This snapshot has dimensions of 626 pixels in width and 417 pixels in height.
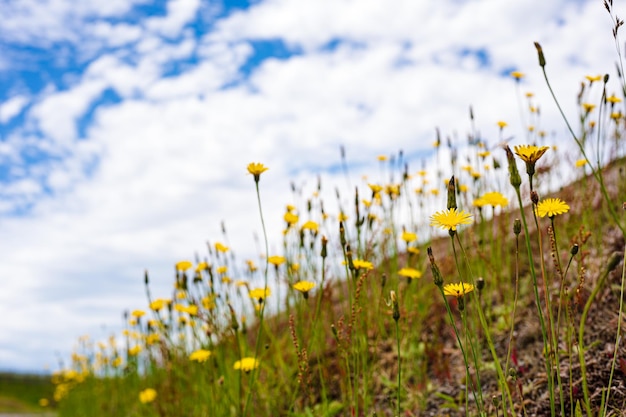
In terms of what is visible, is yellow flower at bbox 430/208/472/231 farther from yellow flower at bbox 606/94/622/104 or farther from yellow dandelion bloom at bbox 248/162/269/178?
yellow flower at bbox 606/94/622/104

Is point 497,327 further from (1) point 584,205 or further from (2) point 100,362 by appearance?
(2) point 100,362

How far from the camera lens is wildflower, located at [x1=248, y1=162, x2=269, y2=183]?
200cm

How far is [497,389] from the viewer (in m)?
2.35

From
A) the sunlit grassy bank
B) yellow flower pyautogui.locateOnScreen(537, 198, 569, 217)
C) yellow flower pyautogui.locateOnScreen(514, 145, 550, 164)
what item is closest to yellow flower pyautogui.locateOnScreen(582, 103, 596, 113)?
the sunlit grassy bank

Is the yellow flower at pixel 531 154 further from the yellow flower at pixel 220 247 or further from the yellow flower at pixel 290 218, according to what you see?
the yellow flower at pixel 220 247

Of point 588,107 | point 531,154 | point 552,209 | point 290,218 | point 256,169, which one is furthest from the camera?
point 588,107

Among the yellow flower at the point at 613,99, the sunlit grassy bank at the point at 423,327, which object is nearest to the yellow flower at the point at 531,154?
the sunlit grassy bank at the point at 423,327

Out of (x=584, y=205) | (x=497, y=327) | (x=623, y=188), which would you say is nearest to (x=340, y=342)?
(x=497, y=327)

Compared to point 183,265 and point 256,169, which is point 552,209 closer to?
point 256,169

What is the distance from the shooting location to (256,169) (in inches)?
79.2

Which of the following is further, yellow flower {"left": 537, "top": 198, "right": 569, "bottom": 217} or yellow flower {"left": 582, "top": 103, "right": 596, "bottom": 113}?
yellow flower {"left": 582, "top": 103, "right": 596, "bottom": 113}

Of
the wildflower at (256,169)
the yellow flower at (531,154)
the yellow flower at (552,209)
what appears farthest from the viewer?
the wildflower at (256,169)

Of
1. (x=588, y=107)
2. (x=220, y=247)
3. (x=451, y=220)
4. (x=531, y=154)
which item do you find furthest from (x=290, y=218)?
(x=588, y=107)

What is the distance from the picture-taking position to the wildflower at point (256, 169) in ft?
6.55
